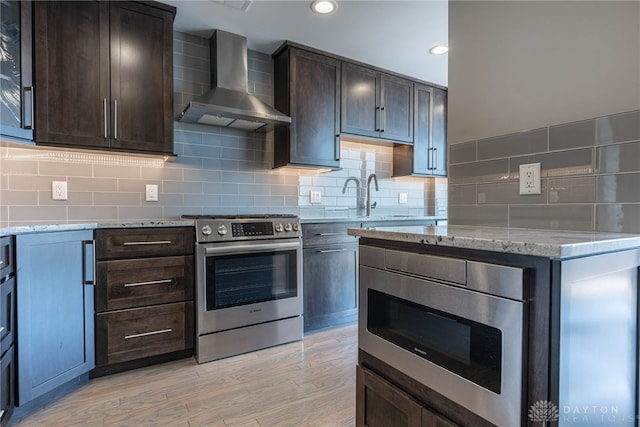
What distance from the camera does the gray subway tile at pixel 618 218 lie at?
105 cm

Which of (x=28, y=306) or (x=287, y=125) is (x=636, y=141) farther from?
(x=28, y=306)

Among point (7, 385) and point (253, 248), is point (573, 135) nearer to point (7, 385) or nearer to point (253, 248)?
point (253, 248)

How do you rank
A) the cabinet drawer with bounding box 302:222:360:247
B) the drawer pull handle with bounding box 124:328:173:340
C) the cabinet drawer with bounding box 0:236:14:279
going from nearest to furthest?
the cabinet drawer with bounding box 0:236:14:279 < the drawer pull handle with bounding box 124:328:173:340 < the cabinet drawer with bounding box 302:222:360:247

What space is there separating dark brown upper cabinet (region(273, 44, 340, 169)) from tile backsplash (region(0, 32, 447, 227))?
0.64 ft

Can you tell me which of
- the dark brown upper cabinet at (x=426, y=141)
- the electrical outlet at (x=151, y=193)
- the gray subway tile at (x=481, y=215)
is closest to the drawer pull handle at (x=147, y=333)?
the electrical outlet at (x=151, y=193)

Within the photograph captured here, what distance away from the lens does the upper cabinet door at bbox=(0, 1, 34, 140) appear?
170 centimetres

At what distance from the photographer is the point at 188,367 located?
2.07m

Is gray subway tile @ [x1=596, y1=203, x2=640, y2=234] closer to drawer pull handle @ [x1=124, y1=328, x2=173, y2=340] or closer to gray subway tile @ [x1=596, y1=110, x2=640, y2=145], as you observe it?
gray subway tile @ [x1=596, y1=110, x2=640, y2=145]

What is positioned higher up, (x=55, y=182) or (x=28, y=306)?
(x=55, y=182)

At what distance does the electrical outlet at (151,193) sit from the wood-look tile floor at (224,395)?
3.72 feet

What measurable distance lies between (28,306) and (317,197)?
2146 millimetres

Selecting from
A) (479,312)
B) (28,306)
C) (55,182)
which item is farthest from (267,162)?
(479,312)

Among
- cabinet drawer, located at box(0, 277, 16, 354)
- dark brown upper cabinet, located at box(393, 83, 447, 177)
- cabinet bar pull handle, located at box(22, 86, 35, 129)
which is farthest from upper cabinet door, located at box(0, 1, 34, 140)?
dark brown upper cabinet, located at box(393, 83, 447, 177)

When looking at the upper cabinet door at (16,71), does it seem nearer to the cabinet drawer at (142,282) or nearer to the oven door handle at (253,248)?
the cabinet drawer at (142,282)
